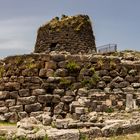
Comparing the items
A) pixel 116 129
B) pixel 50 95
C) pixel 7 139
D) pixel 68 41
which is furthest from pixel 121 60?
pixel 68 41

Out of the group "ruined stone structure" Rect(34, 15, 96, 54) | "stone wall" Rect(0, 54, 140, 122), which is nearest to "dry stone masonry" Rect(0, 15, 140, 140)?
"stone wall" Rect(0, 54, 140, 122)

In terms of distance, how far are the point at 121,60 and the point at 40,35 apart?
1122cm

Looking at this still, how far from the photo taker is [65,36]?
24578 millimetres

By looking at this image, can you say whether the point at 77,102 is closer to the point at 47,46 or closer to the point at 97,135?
the point at 97,135

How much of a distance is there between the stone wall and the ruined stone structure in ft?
35.4

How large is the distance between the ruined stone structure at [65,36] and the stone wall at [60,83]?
425 inches

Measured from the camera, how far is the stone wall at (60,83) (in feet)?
40.8

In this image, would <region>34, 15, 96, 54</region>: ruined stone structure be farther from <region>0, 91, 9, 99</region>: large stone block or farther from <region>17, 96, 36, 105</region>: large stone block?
<region>17, 96, 36, 105</region>: large stone block

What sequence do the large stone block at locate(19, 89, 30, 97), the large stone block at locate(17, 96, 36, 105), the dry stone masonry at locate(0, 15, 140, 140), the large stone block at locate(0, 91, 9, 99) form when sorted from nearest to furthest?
the dry stone masonry at locate(0, 15, 140, 140) → the large stone block at locate(17, 96, 36, 105) → the large stone block at locate(19, 89, 30, 97) → the large stone block at locate(0, 91, 9, 99)

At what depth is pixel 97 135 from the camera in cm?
926

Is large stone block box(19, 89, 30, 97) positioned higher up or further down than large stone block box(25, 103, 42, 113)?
higher up

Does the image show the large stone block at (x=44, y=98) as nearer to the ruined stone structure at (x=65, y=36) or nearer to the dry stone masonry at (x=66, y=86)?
the dry stone masonry at (x=66, y=86)

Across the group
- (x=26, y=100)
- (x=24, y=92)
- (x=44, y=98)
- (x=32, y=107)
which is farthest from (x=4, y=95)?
(x=44, y=98)

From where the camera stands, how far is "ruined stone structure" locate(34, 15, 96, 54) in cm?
2444
